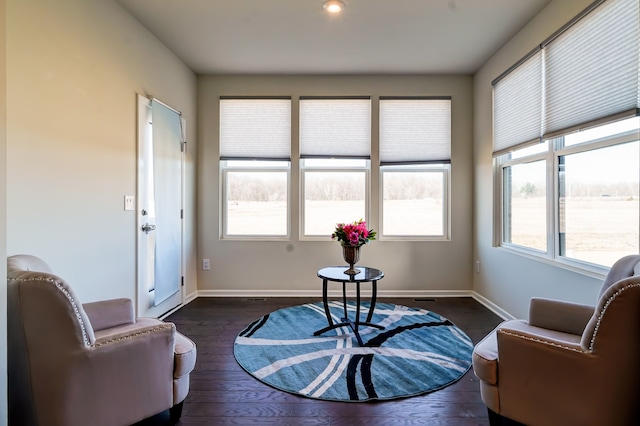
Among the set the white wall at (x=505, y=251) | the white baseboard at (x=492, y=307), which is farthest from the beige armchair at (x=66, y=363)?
the white baseboard at (x=492, y=307)

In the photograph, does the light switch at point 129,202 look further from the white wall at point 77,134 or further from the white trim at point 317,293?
the white trim at point 317,293

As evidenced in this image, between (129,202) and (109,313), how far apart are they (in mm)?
1123

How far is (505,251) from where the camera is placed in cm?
328

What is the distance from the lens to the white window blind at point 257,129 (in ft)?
12.9

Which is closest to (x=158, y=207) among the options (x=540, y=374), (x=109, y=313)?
(x=109, y=313)

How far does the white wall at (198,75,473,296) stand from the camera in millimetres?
3928

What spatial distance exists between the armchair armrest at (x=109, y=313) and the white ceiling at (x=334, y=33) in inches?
91.2

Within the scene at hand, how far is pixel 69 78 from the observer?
2107mm

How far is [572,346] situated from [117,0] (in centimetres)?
371

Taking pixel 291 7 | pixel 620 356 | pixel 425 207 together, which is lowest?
pixel 620 356

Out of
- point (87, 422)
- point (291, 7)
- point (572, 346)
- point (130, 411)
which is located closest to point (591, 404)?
point (572, 346)

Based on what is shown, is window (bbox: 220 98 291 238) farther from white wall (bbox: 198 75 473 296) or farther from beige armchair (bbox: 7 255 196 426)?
beige armchair (bbox: 7 255 196 426)

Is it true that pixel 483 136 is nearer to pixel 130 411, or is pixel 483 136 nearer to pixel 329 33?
pixel 329 33

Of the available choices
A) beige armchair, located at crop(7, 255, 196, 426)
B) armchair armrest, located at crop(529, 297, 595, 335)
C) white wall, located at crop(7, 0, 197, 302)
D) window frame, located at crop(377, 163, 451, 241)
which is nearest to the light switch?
white wall, located at crop(7, 0, 197, 302)
